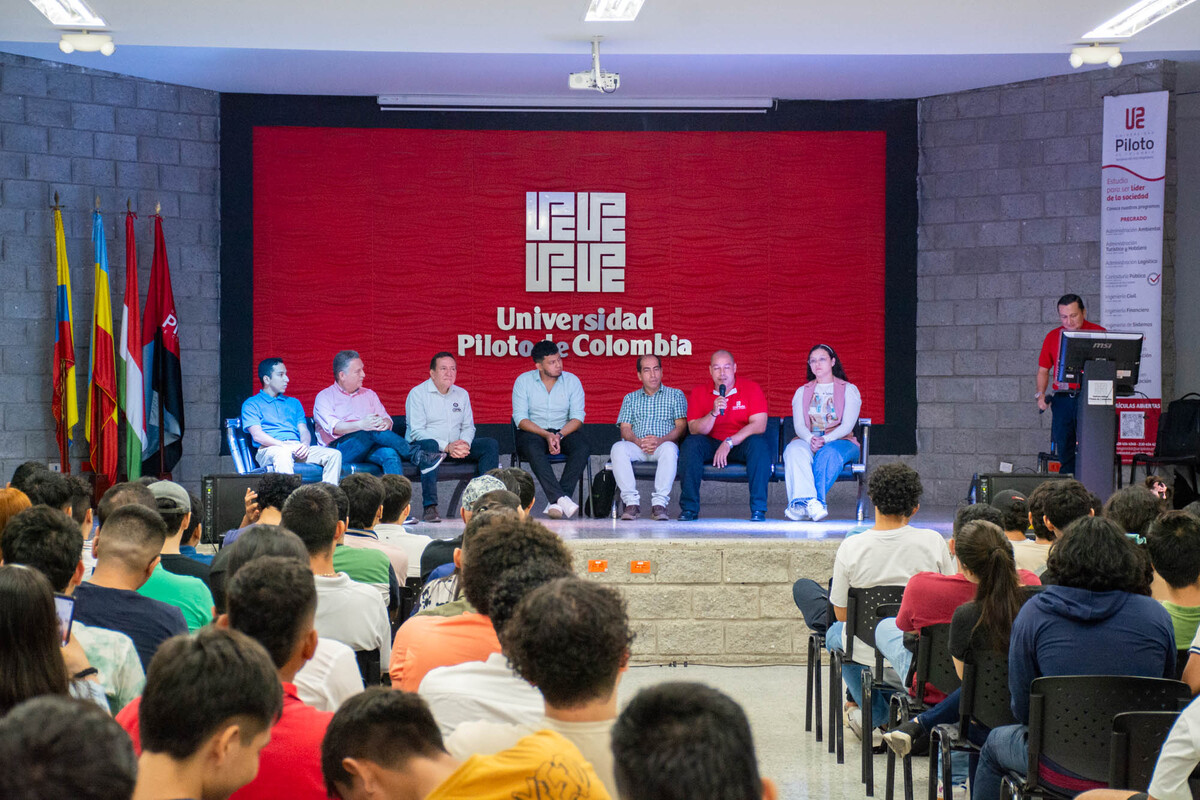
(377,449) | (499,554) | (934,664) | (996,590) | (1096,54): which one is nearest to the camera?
(499,554)

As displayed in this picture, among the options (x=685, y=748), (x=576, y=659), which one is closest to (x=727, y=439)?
(x=576, y=659)

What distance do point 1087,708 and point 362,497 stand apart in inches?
95.3

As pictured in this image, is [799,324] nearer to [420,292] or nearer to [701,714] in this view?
[420,292]

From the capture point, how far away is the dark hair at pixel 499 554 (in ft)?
7.27

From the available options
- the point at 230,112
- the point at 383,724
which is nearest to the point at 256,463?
the point at 230,112

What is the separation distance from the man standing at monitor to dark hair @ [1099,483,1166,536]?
10.9ft

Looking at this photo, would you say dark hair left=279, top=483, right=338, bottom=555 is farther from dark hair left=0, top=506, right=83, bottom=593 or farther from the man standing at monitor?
the man standing at monitor

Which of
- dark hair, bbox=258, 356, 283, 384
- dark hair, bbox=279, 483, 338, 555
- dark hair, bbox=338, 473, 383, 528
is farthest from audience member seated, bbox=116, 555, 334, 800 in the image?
dark hair, bbox=258, 356, 283, 384

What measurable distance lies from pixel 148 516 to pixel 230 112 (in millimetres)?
6259

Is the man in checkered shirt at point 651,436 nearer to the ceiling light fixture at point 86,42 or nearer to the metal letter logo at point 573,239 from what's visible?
the metal letter logo at point 573,239

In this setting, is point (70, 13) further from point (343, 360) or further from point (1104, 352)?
point (1104, 352)

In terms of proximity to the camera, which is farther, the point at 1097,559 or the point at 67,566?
the point at 1097,559

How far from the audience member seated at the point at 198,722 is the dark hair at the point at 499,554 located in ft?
2.56

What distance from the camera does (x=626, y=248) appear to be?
856cm
